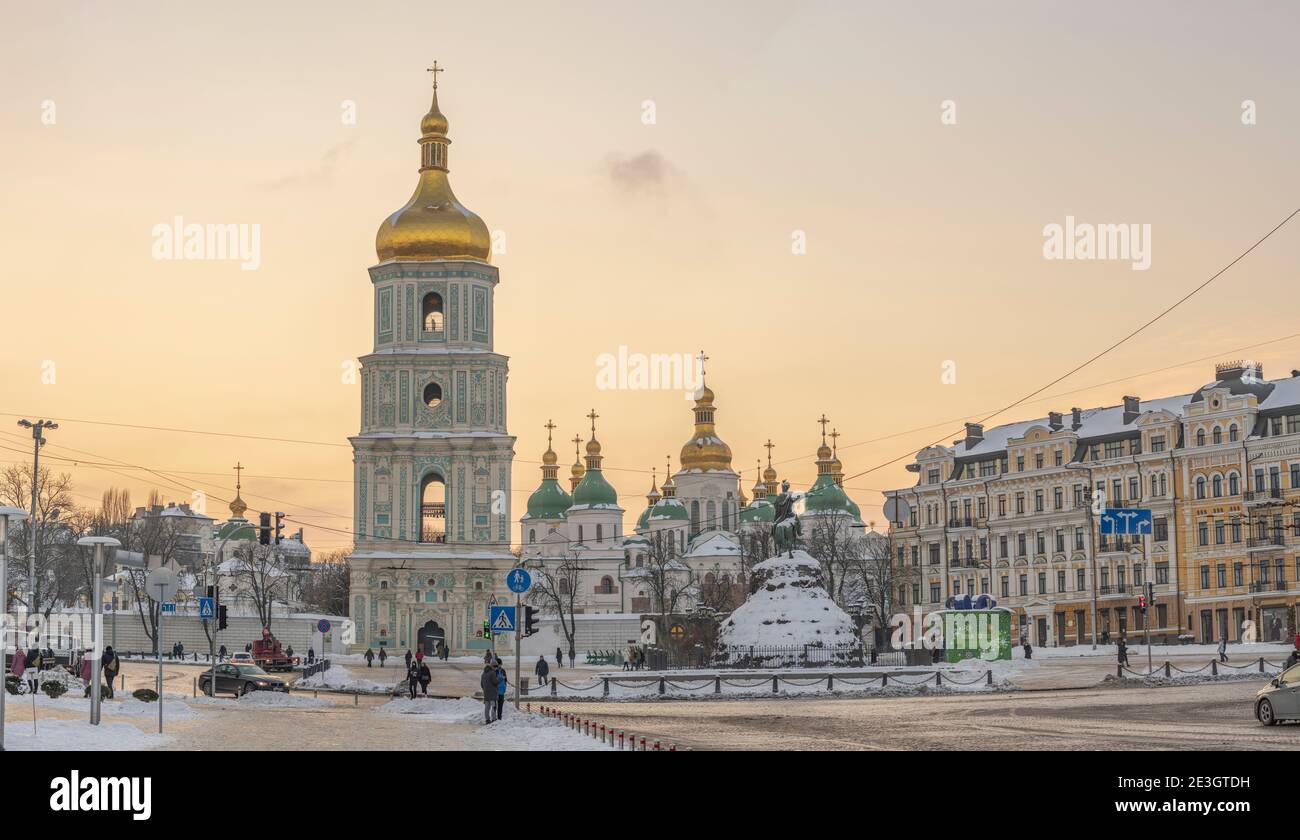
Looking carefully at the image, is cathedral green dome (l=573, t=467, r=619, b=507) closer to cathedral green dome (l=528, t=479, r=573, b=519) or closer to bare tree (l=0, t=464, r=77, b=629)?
cathedral green dome (l=528, t=479, r=573, b=519)

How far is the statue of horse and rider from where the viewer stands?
190 ft

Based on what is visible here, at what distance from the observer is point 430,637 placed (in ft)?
326

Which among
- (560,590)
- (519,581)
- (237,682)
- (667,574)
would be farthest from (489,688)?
(560,590)

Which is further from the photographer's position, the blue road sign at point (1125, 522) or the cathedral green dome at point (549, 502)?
the cathedral green dome at point (549, 502)

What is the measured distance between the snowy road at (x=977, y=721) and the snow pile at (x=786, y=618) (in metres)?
8.60

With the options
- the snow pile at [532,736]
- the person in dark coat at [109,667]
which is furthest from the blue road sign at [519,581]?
the person in dark coat at [109,667]

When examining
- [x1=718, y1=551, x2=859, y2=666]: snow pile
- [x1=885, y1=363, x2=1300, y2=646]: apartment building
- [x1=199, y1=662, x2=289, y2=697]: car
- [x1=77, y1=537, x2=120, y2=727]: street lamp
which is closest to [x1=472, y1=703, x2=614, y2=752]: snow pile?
[x1=77, y1=537, x2=120, y2=727]: street lamp

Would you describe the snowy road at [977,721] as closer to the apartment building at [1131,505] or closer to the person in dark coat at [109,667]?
the person in dark coat at [109,667]

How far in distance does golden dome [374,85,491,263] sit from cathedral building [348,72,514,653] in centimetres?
9

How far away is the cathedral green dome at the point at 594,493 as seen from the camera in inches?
5522
